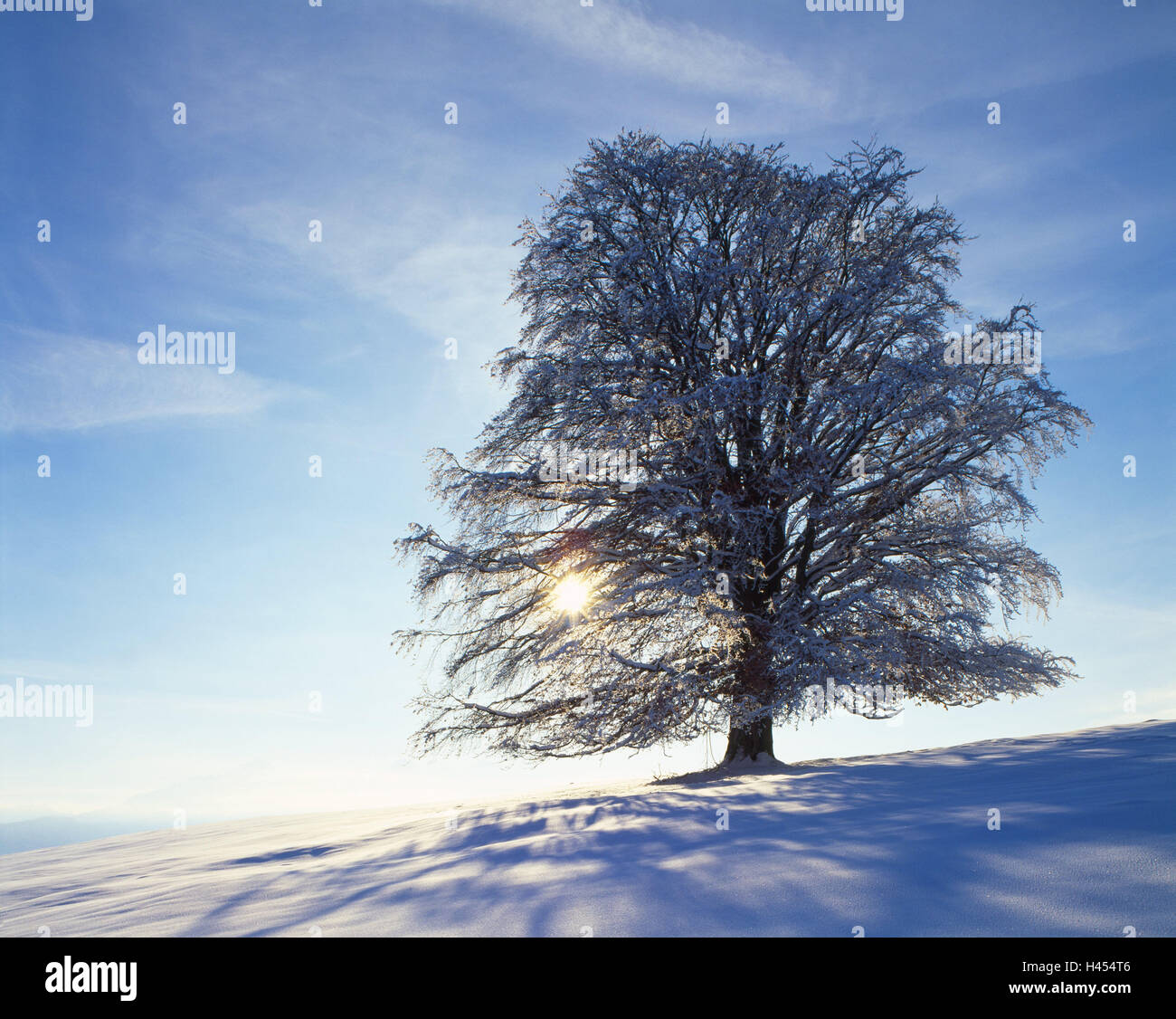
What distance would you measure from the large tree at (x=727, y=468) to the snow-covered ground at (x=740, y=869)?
12.7 feet

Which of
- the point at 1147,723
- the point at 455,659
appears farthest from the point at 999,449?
the point at 455,659

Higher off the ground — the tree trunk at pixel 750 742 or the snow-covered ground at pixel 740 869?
the snow-covered ground at pixel 740 869

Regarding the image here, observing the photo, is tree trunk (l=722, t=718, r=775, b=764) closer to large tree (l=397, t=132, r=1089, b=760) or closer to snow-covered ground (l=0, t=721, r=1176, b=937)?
large tree (l=397, t=132, r=1089, b=760)

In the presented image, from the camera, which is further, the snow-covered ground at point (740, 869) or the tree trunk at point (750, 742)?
the tree trunk at point (750, 742)

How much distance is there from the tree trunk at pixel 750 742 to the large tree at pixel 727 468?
0.09m

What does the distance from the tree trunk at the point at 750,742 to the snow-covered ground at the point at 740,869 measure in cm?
434

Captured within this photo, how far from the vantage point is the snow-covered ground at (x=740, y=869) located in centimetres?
331

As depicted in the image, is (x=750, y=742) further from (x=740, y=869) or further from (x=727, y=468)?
(x=740, y=869)

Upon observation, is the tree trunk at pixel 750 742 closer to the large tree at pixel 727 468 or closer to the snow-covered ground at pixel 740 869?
the large tree at pixel 727 468

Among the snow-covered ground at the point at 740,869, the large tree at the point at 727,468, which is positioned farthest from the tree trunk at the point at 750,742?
the snow-covered ground at the point at 740,869

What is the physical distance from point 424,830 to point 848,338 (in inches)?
403

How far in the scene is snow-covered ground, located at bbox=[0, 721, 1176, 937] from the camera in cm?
331

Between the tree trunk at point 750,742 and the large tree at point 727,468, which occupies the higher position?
the large tree at point 727,468
